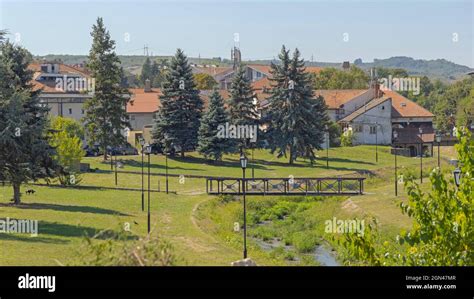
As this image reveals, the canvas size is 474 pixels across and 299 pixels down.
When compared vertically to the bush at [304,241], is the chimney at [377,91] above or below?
above

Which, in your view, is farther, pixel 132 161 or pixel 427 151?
pixel 427 151

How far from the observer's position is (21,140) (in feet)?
115

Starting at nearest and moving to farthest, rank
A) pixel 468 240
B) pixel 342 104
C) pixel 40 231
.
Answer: pixel 468 240 < pixel 40 231 < pixel 342 104

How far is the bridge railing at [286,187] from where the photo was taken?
45156 millimetres

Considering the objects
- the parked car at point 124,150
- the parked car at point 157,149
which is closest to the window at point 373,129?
the parked car at point 157,149

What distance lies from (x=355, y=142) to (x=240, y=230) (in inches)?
1666

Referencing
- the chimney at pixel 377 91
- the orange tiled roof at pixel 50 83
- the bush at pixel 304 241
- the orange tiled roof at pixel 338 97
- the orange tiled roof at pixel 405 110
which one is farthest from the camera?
the chimney at pixel 377 91

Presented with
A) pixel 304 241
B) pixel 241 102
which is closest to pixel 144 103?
pixel 241 102

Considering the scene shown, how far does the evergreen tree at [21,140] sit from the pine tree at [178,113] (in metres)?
23.9

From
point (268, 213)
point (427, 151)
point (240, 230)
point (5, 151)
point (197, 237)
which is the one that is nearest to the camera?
point (197, 237)

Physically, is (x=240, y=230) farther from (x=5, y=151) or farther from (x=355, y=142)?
(x=355, y=142)

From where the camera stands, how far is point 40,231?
2864 cm

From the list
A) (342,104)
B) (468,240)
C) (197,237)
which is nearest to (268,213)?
(197,237)
